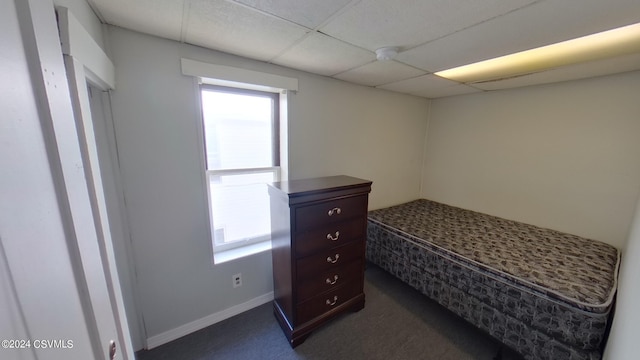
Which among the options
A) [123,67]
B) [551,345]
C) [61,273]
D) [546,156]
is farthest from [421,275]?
[123,67]

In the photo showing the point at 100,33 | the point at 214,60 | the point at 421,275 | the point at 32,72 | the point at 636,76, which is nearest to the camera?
the point at 32,72

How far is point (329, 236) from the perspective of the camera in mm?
1791

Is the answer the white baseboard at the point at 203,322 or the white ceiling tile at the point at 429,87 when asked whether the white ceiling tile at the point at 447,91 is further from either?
the white baseboard at the point at 203,322

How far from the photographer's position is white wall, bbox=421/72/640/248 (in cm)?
190

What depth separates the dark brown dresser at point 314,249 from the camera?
5.41 ft

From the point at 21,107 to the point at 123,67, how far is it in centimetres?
126

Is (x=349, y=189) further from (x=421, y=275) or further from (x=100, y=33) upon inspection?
(x=100, y=33)

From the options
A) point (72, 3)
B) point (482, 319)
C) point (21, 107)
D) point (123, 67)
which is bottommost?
point (482, 319)

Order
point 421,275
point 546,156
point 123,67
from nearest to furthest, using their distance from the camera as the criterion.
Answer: point 123,67, point 421,275, point 546,156

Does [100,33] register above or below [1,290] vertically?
above

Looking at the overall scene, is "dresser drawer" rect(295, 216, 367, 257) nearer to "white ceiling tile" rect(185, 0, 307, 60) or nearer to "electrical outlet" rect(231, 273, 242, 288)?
"electrical outlet" rect(231, 273, 242, 288)

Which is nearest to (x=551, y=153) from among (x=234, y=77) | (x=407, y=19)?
(x=407, y=19)

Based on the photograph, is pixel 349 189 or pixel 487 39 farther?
pixel 349 189

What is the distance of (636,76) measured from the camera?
1.80m
